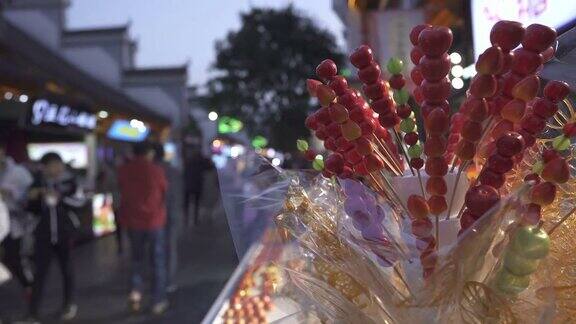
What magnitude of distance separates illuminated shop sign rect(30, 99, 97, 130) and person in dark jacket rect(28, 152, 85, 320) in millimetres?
4101

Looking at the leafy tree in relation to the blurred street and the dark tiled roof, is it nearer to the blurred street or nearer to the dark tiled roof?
the dark tiled roof

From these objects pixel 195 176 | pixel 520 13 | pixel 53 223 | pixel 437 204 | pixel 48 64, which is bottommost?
pixel 195 176

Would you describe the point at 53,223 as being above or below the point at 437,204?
below

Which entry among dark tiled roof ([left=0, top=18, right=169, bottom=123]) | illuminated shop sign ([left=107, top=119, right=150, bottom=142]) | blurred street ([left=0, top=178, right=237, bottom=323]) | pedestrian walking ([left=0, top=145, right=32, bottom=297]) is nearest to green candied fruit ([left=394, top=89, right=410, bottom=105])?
blurred street ([left=0, top=178, right=237, bottom=323])

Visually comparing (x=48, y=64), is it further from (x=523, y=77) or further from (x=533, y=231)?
(x=533, y=231)

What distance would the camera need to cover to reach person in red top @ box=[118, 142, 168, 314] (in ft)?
20.9

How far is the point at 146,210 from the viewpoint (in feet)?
20.9

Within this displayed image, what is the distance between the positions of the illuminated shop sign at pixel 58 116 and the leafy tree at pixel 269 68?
10027 millimetres

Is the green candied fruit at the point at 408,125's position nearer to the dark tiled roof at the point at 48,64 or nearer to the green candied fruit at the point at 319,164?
the green candied fruit at the point at 319,164

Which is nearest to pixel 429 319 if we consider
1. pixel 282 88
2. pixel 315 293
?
pixel 315 293

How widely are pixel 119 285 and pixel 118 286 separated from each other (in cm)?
7

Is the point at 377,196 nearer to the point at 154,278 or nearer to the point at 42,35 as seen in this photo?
the point at 154,278

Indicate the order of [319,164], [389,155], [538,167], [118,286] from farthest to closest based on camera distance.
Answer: [118,286] < [319,164] < [389,155] < [538,167]

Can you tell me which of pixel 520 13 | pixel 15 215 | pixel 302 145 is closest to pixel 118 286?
pixel 15 215
